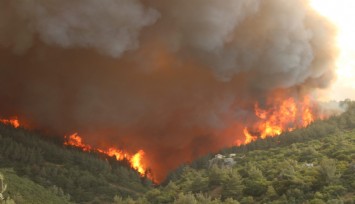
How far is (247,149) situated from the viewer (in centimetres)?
10238

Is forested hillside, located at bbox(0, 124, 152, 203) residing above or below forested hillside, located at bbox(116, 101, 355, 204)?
above

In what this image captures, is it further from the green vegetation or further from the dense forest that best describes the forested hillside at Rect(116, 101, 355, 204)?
the green vegetation

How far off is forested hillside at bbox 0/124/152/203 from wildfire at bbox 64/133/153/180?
1966 mm

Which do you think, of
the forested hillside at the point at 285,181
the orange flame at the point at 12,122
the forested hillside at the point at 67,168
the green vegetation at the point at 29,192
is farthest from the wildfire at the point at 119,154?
the forested hillside at the point at 285,181

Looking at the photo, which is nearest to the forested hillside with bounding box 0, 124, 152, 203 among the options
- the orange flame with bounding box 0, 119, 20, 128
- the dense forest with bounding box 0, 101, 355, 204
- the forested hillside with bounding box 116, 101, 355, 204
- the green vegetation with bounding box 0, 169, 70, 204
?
the dense forest with bounding box 0, 101, 355, 204

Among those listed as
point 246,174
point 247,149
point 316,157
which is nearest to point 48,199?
point 247,149

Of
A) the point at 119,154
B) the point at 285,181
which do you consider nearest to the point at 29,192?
the point at 285,181

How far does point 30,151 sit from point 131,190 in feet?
131

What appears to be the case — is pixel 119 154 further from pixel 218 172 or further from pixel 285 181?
pixel 285 181

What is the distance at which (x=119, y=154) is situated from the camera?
164 metres

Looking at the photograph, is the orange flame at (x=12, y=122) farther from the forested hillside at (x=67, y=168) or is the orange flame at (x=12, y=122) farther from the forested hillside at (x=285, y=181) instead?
the forested hillside at (x=285, y=181)

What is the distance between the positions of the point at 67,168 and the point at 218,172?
99.5 m

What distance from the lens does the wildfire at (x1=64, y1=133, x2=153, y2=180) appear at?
156 meters

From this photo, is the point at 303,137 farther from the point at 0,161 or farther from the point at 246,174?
the point at 0,161
